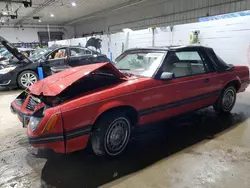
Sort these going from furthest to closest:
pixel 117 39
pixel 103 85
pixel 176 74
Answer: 1. pixel 117 39
2. pixel 176 74
3. pixel 103 85

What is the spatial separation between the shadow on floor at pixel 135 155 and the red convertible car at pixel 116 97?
20cm

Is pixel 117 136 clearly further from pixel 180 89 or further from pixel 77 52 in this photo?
pixel 77 52

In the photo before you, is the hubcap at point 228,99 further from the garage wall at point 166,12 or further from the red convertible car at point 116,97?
the garage wall at point 166,12

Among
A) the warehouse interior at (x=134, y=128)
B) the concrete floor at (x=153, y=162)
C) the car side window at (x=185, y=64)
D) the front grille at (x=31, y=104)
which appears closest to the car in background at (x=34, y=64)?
the warehouse interior at (x=134, y=128)

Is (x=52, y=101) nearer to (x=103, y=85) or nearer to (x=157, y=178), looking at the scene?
(x=103, y=85)

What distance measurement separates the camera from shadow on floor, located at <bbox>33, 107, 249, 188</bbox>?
2.25 meters

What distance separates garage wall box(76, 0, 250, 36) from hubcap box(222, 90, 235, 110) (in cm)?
877

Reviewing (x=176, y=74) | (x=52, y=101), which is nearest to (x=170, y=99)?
(x=176, y=74)

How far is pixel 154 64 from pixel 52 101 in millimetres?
1505

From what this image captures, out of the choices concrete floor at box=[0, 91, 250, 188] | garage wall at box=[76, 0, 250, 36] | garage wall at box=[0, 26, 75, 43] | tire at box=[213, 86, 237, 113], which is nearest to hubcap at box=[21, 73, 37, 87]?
concrete floor at box=[0, 91, 250, 188]

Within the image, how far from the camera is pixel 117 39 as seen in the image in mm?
13141

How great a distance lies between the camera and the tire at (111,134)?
2406 millimetres

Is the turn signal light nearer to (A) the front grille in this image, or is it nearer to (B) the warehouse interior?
(B) the warehouse interior

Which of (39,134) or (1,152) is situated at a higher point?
(39,134)
